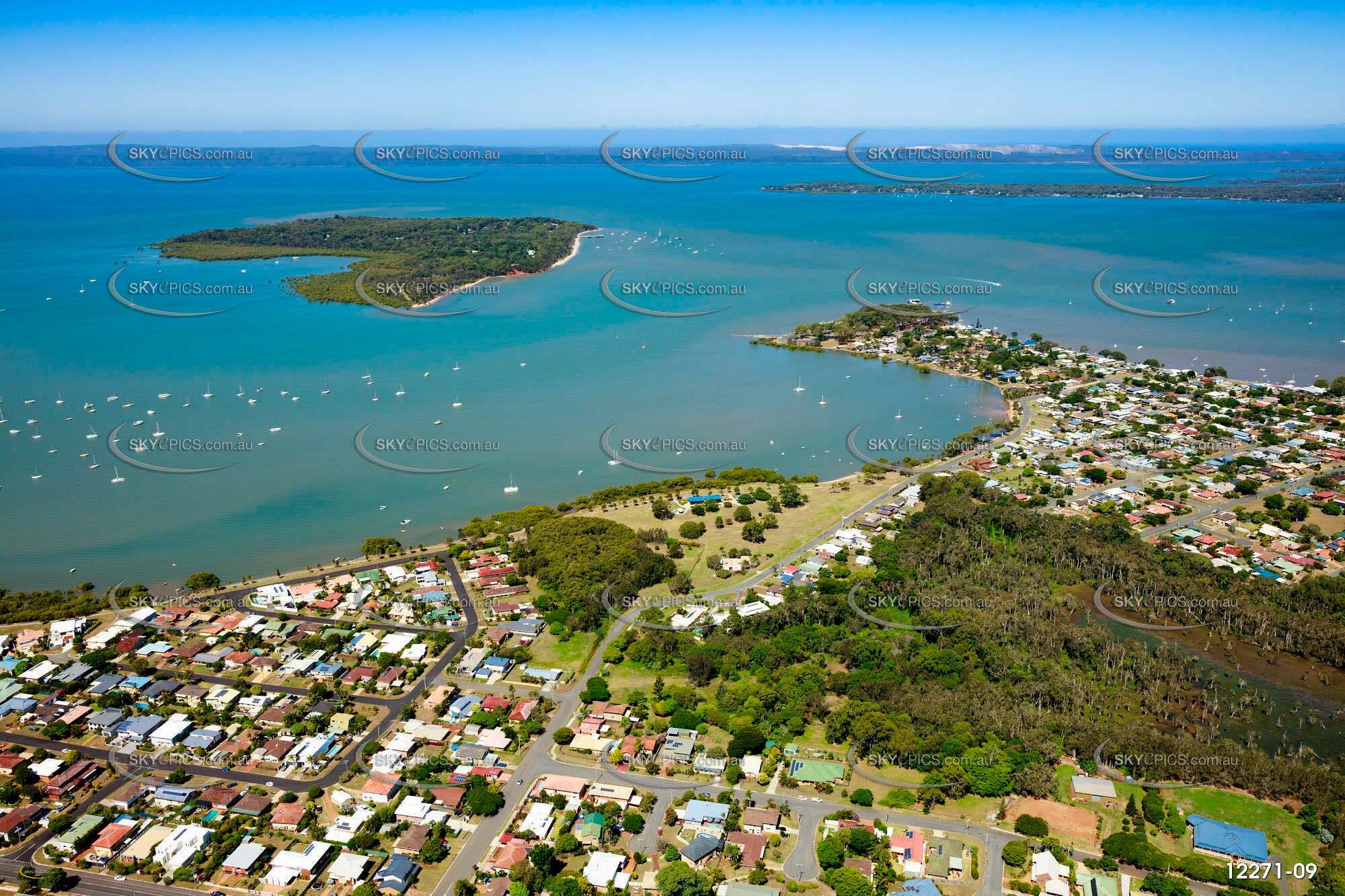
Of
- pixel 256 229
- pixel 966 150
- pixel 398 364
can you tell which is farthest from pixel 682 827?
pixel 966 150

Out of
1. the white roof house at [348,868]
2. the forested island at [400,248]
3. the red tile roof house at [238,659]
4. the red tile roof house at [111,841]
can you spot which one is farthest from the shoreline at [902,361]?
the red tile roof house at [111,841]

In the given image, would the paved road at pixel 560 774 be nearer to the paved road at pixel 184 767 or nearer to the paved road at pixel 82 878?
the paved road at pixel 184 767

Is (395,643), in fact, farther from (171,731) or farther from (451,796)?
(451,796)

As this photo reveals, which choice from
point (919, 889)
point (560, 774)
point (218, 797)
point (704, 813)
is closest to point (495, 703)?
point (560, 774)

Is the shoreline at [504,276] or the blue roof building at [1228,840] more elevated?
the shoreline at [504,276]

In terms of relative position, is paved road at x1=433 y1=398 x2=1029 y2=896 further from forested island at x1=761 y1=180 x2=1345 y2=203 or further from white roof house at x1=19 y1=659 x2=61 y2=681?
forested island at x1=761 y1=180 x2=1345 y2=203

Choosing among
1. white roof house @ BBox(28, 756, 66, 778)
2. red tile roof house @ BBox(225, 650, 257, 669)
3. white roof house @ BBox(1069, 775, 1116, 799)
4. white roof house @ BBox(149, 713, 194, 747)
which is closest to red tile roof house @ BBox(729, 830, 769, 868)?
white roof house @ BBox(1069, 775, 1116, 799)
